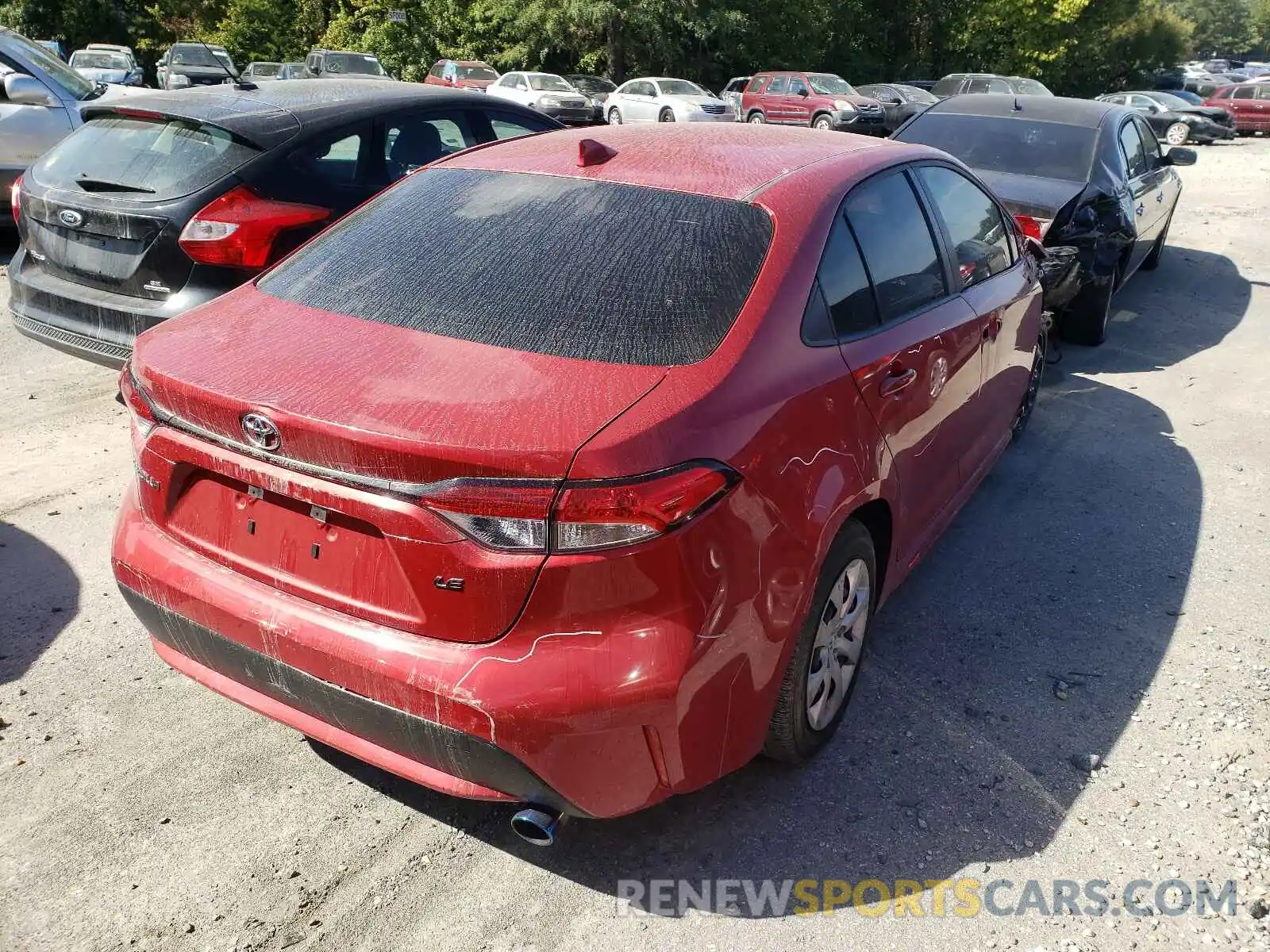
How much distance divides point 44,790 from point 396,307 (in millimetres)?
1661

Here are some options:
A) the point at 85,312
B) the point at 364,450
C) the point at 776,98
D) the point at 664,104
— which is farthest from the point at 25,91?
the point at 776,98

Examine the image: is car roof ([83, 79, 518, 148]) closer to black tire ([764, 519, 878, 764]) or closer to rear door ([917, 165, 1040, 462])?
rear door ([917, 165, 1040, 462])

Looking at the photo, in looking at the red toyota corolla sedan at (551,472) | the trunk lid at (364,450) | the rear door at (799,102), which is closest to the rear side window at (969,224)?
the red toyota corolla sedan at (551,472)

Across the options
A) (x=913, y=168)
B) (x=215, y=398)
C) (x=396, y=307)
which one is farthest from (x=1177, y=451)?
(x=215, y=398)

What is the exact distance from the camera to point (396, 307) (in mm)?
2650

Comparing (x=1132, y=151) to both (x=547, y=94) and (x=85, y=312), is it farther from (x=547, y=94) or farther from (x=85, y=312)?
(x=547, y=94)

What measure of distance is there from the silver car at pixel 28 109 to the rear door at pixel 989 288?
6896mm

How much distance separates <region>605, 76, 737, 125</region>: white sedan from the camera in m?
25.9

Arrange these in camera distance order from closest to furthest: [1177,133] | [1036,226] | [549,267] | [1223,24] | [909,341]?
[549,267] → [909,341] → [1036,226] → [1177,133] → [1223,24]

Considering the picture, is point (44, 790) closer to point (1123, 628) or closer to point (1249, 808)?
point (1249, 808)

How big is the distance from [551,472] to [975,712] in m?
1.93

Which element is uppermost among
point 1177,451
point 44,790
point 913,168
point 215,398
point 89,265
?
point 913,168

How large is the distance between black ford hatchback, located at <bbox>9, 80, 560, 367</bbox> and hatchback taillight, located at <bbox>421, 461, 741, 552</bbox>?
3239 mm

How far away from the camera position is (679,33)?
114 feet
